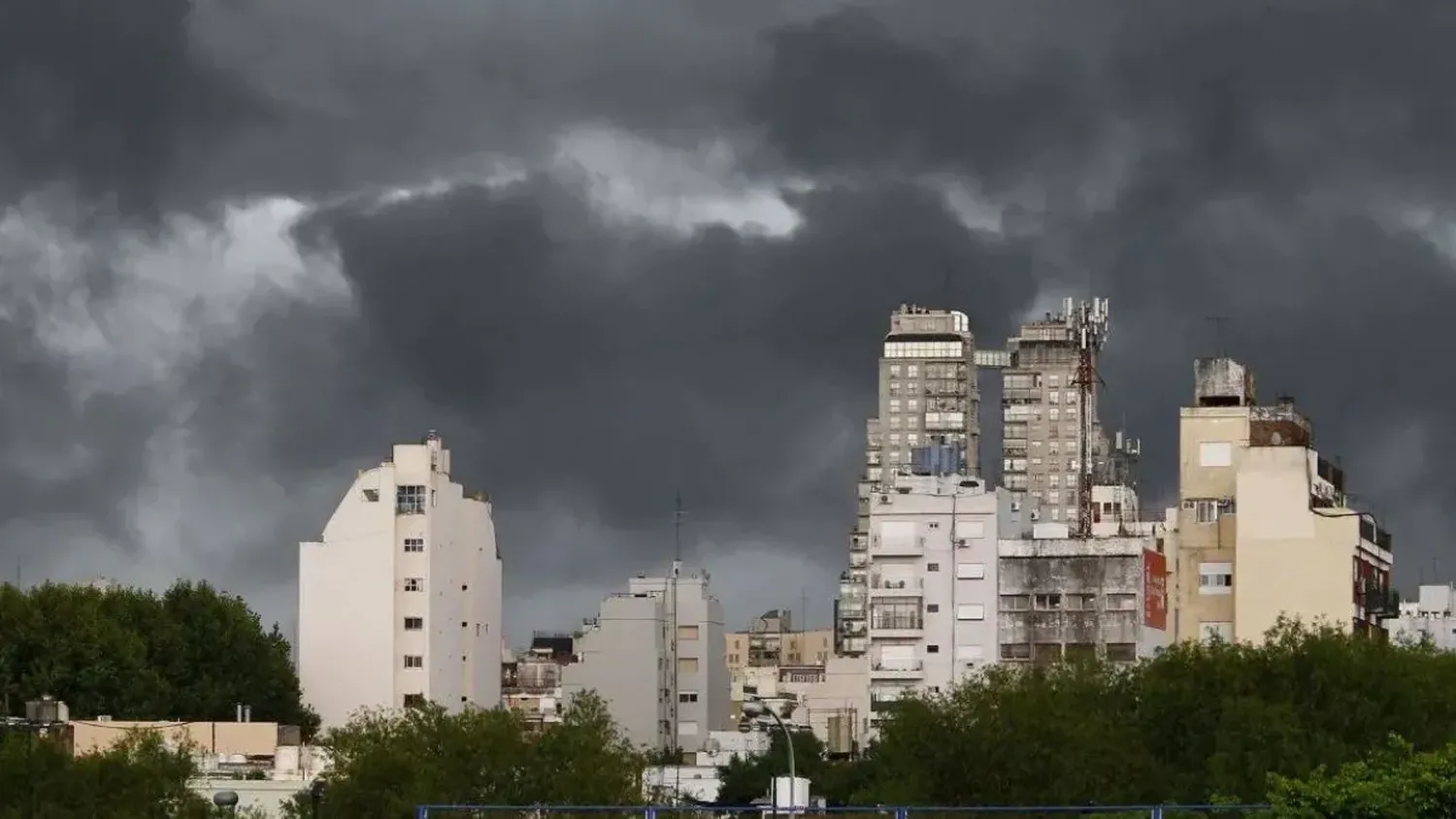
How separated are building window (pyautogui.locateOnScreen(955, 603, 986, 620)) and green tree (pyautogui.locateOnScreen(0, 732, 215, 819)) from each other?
2843 inches

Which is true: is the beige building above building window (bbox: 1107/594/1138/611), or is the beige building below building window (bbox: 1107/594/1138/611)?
below

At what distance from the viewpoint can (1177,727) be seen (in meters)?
80.4

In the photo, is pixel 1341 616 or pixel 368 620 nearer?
pixel 1341 616

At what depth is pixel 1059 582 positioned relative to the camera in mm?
141000

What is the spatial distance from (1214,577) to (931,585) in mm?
15100

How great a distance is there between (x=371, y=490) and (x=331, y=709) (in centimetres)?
1132

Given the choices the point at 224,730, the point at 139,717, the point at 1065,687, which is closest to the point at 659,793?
the point at 1065,687

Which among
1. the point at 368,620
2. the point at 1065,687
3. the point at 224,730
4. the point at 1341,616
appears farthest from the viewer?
the point at 368,620

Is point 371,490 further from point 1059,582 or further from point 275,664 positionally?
point 1059,582

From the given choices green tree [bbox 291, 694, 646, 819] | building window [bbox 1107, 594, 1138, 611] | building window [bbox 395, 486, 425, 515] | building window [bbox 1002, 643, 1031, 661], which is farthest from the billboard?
green tree [bbox 291, 694, 646, 819]

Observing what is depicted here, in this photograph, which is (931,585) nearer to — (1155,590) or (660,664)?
(1155,590)

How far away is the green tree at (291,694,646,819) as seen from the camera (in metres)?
73.5

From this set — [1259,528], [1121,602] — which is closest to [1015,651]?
[1121,602]

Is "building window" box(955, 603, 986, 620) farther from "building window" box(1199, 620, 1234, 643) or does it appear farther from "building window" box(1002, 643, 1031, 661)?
"building window" box(1199, 620, 1234, 643)
